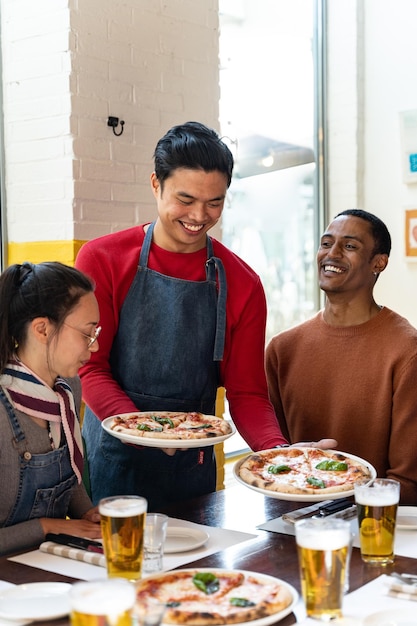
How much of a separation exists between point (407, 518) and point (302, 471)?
25cm

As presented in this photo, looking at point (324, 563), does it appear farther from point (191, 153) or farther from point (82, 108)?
point (82, 108)

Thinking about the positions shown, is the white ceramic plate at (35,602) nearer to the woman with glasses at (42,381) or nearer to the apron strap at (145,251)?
the woman with glasses at (42,381)

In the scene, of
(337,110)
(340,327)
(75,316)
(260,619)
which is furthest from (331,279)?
(337,110)

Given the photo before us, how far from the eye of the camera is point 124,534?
1.42m

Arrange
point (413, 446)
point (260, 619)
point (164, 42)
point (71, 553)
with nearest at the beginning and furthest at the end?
point (260, 619)
point (71, 553)
point (413, 446)
point (164, 42)

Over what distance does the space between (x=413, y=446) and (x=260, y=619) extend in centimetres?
126

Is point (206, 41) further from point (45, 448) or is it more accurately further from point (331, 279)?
point (45, 448)

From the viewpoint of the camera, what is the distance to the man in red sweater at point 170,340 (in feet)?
7.60

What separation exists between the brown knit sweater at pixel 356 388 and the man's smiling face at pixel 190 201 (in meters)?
0.61

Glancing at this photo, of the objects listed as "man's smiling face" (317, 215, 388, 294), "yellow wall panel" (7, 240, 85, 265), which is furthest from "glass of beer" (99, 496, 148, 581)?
"yellow wall panel" (7, 240, 85, 265)

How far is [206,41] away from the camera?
12.3ft

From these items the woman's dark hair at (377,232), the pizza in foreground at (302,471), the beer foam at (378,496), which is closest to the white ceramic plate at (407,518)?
the pizza in foreground at (302,471)

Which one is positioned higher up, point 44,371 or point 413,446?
point 44,371

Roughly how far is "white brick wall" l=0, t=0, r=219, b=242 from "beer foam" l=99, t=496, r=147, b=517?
1.87 meters
